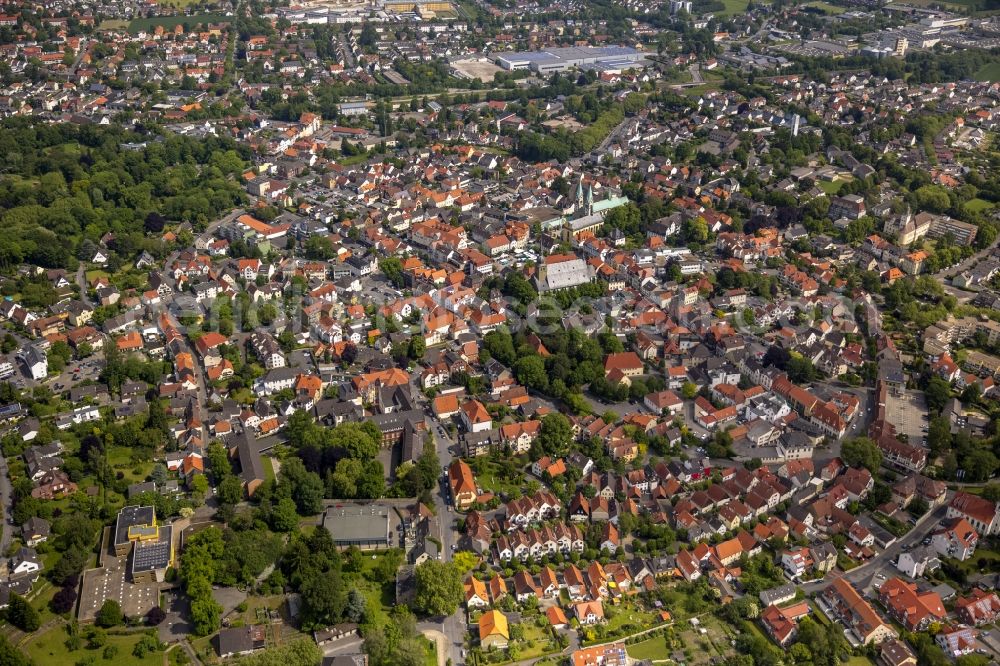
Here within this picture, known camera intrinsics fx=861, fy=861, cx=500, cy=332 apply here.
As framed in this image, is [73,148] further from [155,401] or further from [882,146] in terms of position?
[882,146]

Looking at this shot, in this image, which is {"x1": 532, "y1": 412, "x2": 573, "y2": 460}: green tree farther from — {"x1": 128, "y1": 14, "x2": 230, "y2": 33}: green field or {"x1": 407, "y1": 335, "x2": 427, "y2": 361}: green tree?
{"x1": 128, "y1": 14, "x2": 230, "y2": 33}: green field

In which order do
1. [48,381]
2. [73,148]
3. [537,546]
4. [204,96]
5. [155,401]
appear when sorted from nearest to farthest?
[537,546] < [155,401] < [48,381] < [73,148] < [204,96]

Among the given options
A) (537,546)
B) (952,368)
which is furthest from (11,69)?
(952,368)

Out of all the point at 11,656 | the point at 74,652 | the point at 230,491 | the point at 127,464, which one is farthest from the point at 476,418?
the point at 11,656

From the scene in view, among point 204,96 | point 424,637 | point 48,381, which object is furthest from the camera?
point 204,96

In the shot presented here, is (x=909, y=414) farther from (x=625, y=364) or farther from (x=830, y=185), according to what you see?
(x=830, y=185)
